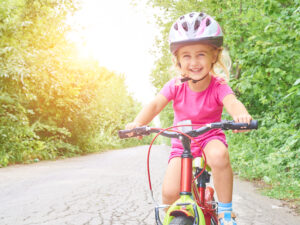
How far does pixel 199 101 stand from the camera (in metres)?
2.84

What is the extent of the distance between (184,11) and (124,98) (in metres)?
31.1

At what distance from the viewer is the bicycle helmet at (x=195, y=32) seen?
262 cm

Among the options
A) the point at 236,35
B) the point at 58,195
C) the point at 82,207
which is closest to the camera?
the point at 82,207

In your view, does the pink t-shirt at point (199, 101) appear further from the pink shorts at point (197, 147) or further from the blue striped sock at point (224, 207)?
the blue striped sock at point (224, 207)

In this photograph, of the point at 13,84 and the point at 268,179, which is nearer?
the point at 268,179

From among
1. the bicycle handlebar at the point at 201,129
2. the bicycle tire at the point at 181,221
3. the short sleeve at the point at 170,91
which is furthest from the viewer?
the short sleeve at the point at 170,91

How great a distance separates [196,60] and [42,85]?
10.2 meters

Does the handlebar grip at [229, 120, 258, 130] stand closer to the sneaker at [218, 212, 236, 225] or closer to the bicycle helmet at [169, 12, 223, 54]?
the sneaker at [218, 212, 236, 225]

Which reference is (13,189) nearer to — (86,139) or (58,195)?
(58,195)

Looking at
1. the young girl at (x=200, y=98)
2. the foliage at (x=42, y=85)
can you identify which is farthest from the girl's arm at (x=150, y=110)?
the foliage at (x=42, y=85)

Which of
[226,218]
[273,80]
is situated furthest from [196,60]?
[273,80]

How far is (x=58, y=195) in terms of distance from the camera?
226 inches

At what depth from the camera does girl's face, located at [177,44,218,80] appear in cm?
274

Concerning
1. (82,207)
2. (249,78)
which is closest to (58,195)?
(82,207)
